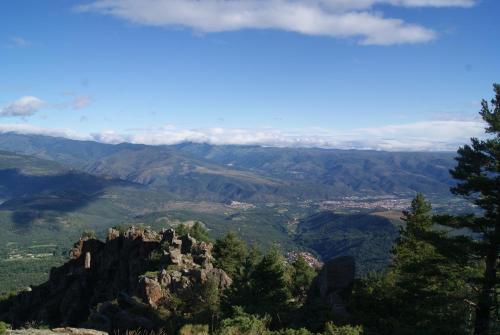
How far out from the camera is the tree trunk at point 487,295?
3039 centimetres

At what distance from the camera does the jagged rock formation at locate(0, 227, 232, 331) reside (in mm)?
47719

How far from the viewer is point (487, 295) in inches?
1201

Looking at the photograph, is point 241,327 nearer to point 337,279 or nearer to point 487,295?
point 487,295

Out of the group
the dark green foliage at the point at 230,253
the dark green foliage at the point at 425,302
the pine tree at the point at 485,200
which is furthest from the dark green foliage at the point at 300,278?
the pine tree at the point at 485,200

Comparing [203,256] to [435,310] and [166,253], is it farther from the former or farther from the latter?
[435,310]

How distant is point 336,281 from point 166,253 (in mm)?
29023

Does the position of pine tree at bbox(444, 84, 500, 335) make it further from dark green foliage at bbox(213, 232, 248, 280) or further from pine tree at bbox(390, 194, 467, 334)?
dark green foliage at bbox(213, 232, 248, 280)

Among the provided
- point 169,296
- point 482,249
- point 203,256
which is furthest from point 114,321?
point 482,249

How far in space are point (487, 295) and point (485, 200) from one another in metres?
7.17

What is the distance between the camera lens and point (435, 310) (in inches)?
1346

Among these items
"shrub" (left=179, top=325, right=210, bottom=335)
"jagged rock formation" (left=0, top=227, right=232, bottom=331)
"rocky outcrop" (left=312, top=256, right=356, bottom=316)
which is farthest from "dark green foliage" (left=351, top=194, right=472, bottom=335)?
"jagged rock formation" (left=0, top=227, right=232, bottom=331)

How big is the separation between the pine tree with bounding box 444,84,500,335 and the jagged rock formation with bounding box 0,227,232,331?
1102 inches

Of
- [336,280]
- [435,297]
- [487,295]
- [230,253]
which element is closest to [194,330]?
[435,297]

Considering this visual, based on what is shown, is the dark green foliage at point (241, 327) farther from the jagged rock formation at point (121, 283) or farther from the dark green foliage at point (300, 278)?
the dark green foliage at point (300, 278)
